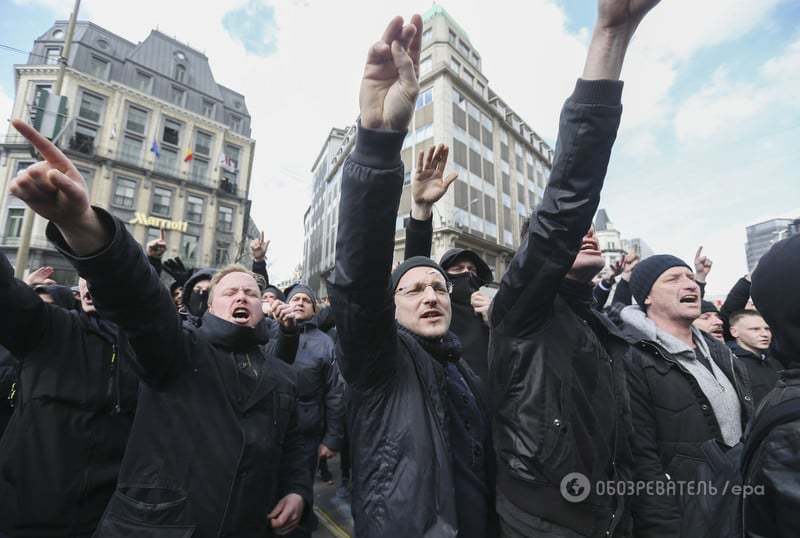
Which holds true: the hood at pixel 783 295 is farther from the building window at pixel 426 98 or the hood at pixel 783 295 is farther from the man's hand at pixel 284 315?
the building window at pixel 426 98

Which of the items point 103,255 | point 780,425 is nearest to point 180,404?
point 103,255

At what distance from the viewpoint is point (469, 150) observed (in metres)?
26.4

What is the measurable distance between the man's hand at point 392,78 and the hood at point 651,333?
2207mm

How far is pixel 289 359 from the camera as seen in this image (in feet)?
10.6

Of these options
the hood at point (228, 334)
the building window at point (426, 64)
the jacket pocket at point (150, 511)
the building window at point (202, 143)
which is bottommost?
the jacket pocket at point (150, 511)

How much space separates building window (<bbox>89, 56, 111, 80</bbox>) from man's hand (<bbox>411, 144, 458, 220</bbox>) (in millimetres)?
36171

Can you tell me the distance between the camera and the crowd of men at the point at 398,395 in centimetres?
128

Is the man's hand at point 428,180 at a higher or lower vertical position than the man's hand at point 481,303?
higher

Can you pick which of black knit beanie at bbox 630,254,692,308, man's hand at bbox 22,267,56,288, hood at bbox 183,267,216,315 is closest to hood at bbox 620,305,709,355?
black knit beanie at bbox 630,254,692,308

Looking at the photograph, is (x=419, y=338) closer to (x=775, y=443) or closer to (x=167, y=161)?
(x=775, y=443)

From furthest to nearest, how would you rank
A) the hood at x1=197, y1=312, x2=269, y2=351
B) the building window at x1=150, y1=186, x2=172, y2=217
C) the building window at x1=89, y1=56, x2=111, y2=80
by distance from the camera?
the building window at x1=150, y1=186, x2=172, y2=217, the building window at x1=89, y1=56, x2=111, y2=80, the hood at x1=197, y1=312, x2=269, y2=351

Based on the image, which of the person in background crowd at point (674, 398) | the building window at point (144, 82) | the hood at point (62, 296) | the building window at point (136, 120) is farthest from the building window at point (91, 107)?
the person in background crowd at point (674, 398)

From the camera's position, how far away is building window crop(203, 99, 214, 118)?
1252 inches

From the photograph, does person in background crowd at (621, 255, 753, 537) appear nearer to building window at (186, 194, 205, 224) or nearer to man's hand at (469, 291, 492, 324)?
man's hand at (469, 291, 492, 324)
